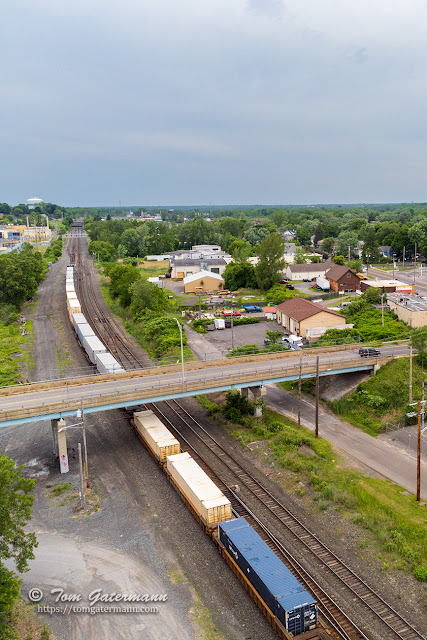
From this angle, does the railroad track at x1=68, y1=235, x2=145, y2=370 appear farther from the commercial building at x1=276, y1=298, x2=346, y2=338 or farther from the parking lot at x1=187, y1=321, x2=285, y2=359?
the commercial building at x1=276, y1=298, x2=346, y2=338

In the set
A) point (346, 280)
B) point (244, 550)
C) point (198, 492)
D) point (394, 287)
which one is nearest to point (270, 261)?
point (346, 280)

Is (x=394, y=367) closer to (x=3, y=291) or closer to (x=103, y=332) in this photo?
(x=103, y=332)

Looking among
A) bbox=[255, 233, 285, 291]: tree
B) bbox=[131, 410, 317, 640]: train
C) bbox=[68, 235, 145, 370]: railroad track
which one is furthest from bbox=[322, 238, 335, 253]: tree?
bbox=[131, 410, 317, 640]: train

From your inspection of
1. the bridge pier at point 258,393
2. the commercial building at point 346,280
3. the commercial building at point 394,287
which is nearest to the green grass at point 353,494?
the bridge pier at point 258,393

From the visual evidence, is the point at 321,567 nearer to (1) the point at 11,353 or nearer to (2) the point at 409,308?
(2) the point at 409,308

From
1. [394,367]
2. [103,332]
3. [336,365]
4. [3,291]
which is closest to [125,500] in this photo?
[336,365]

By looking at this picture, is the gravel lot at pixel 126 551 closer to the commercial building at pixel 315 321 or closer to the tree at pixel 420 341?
the tree at pixel 420 341
